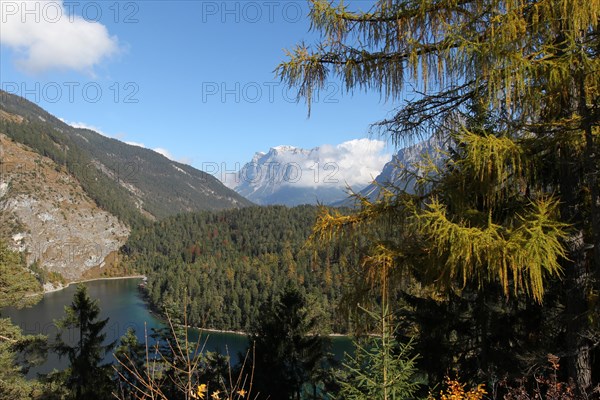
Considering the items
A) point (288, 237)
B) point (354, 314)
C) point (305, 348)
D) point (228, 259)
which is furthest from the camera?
point (288, 237)

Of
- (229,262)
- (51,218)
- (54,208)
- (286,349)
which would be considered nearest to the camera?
(286,349)

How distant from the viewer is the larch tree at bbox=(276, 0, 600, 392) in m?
3.21

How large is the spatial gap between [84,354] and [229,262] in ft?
352

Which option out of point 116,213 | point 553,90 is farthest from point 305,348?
point 116,213

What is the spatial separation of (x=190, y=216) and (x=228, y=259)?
56171 millimetres

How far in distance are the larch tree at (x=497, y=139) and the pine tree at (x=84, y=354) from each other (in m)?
14.3

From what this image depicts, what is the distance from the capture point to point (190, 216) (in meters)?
173

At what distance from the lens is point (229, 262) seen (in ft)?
395

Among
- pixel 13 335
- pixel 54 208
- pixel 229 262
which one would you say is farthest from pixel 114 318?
pixel 54 208

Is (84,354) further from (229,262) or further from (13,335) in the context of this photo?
(229,262)

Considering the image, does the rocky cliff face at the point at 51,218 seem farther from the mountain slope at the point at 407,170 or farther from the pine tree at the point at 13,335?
the mountain slope at the point at 407,170

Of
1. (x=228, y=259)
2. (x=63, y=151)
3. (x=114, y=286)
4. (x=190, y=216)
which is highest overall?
(x=63, y=151)

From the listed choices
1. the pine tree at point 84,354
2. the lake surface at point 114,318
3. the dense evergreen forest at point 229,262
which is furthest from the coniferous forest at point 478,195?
the dense evergreen forest at point 229,262

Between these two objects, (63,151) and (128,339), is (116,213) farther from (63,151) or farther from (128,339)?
(128,339)
